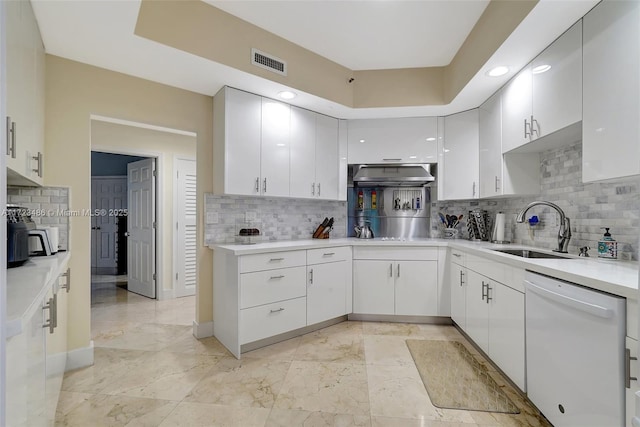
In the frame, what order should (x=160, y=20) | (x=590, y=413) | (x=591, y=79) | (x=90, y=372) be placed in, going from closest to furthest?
(x=590, y=413) → (x=591, y=79) → (x=160, y=20) → (x=90, y=372)

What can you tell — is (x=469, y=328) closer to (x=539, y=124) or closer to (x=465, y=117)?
(x=539, y=124)

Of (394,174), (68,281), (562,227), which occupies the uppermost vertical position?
(394,174)

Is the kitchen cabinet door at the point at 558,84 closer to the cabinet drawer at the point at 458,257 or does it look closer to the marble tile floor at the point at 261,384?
the cabinet drawer at the point at 458,257

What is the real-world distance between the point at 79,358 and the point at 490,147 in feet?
12.7

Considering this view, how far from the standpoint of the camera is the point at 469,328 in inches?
103

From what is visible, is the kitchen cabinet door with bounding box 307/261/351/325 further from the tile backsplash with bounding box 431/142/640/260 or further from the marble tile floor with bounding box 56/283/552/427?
the tile backsplash with bounding box 431/142/640/260

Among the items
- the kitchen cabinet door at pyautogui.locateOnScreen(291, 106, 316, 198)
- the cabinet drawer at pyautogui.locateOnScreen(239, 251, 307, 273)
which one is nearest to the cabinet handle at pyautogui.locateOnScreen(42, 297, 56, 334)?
the cabinet drawer at pyautogui.locateOnScreen(239, 251, 307, 273)

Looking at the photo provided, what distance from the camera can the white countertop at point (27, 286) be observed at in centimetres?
76

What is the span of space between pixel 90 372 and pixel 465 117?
13.2ft

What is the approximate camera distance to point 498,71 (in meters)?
2.31

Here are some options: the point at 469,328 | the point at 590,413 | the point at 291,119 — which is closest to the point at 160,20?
the point at 291,119

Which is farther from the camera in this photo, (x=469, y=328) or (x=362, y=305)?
(x=362, y=305)

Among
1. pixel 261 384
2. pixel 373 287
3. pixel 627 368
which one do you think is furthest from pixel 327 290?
pixel 627 368

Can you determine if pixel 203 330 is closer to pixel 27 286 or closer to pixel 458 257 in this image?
pixel 27 286
